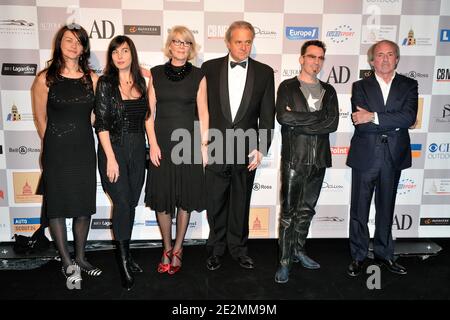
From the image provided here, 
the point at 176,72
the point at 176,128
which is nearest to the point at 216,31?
the point at 176,72

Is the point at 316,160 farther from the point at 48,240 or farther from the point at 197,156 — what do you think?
the point at 48,240

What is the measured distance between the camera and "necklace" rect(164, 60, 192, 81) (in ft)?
9.84

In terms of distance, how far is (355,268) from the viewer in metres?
3.30

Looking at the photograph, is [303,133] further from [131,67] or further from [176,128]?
[131,67]

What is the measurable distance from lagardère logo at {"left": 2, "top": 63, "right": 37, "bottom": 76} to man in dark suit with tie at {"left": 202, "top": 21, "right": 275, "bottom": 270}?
5.40 ft

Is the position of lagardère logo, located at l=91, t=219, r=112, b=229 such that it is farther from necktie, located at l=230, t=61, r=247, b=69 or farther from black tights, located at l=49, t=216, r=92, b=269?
necktie, located at l=230, t=61, r=247, b=69

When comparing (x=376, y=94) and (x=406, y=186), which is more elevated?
(x=376, y=94)

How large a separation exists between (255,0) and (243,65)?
2.91ft

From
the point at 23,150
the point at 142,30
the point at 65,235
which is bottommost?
the point at 65,235

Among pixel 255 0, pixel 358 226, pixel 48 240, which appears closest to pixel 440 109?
pixel 358 226

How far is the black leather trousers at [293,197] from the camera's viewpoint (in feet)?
10.0

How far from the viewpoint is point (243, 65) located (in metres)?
3.13

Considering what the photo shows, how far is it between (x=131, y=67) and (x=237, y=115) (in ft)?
2.86

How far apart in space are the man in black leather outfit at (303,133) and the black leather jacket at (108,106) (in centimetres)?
118
